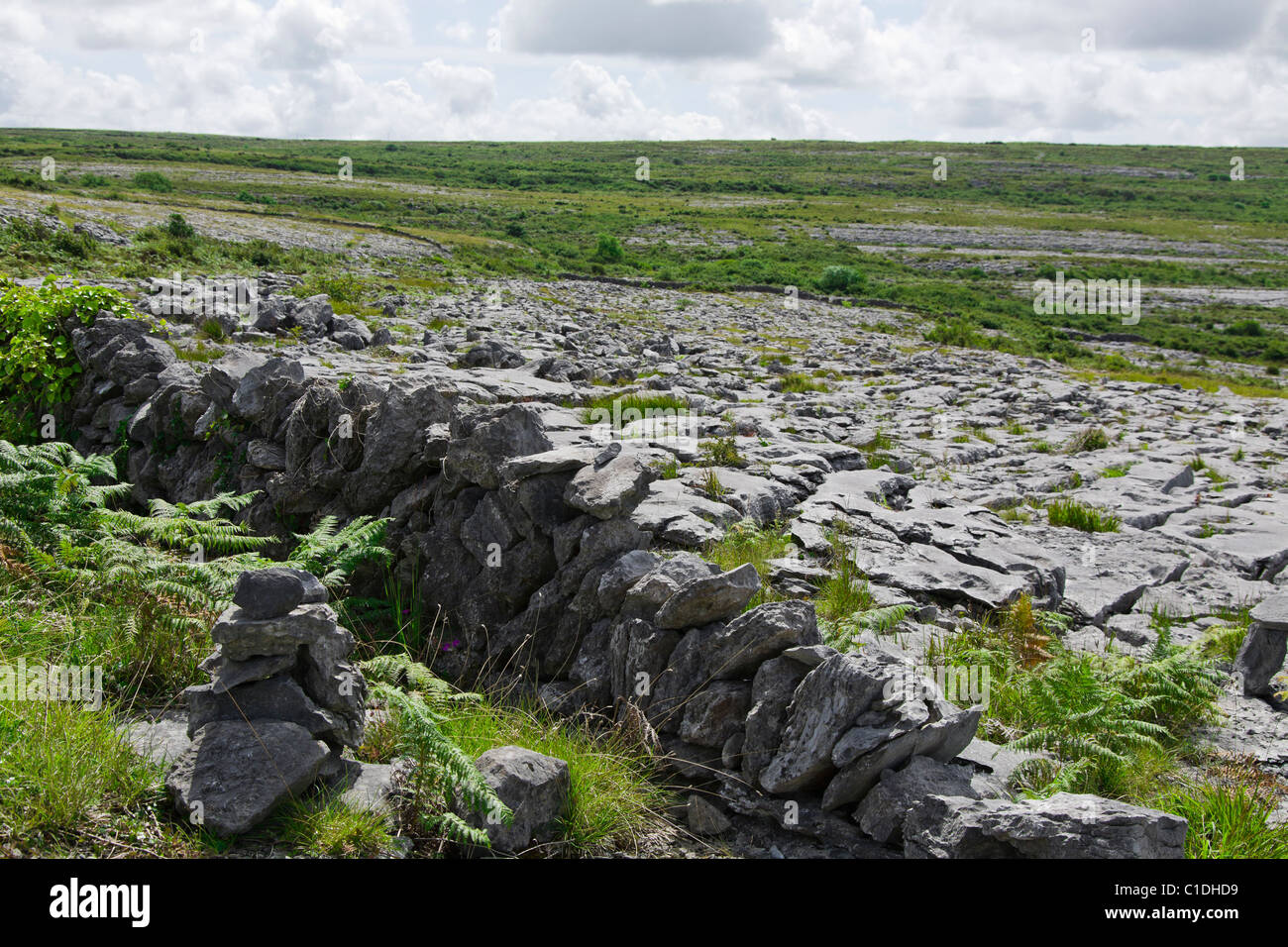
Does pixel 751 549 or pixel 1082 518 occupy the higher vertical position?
pixel 751 549

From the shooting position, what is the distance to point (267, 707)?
5125 mm

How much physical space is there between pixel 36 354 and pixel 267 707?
11405 millimetres

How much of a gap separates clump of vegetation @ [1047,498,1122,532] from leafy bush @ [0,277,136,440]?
1513cm

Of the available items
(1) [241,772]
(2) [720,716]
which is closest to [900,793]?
(2) [720,716]

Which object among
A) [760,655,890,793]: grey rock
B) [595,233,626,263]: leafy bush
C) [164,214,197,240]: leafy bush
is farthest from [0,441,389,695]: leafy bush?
[595,233,626,263]: leafy bush

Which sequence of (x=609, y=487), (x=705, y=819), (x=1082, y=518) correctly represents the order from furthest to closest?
(x=1082, y=518) < (x=609, y=487) < (x=705, y=819)

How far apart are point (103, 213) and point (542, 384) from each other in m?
37.2

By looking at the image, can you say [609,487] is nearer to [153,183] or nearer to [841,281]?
[841,281]

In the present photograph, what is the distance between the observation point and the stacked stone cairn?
452 cm

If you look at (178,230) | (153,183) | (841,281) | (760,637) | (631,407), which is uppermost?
(153,183)

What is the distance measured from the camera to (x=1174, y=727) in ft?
20.8

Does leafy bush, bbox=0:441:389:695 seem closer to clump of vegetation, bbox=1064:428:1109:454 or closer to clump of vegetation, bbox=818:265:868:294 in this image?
clump of vegetation, bbox=1064:428:1109:454

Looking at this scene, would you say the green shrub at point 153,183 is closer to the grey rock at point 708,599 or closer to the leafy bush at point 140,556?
the leafy bush at point 140,556
